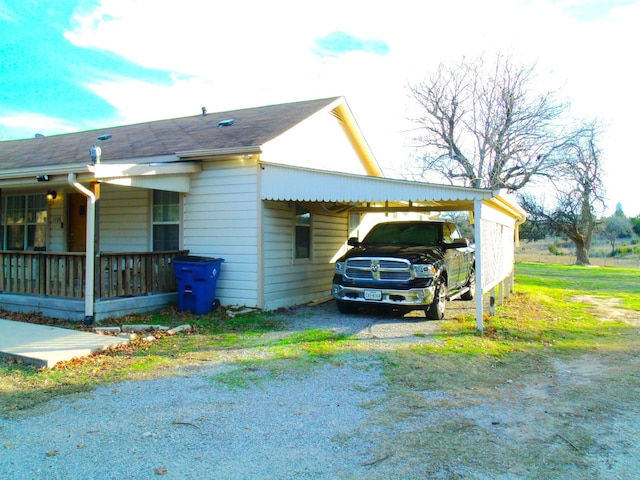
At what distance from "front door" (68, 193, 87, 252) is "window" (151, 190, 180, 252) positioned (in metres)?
2.67

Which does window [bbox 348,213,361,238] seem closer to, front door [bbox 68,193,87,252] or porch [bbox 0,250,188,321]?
porch [bbox 0,250,188,321]

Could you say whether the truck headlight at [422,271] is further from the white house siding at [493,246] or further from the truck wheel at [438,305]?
the white house siding at [493,246]

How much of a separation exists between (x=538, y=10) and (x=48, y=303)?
12.7 m

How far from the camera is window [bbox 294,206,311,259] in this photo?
451 inches

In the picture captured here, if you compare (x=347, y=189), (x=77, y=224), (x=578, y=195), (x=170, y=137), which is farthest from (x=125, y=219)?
(x=578, y=195)

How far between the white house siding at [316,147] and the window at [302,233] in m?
1.27

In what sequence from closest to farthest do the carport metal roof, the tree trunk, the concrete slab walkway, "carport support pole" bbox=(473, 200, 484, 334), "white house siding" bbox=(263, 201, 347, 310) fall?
1. the concrete slab walkway
2. "carport support pole" bbox=(473, 200, 484, 334)
3. the carport metal roof
4. "white house siding" bbox=(263, 201, 347, 310)
5. the tree trunk

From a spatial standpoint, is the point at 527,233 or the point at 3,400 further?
the point at 527,233

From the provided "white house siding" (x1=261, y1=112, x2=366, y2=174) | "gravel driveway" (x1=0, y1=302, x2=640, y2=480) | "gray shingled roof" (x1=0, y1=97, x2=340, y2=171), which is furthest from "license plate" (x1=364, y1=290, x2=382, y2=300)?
"gray shingled roof" (x1=0, y1=97, x2=340, y2=171)

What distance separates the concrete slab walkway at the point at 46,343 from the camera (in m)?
6.13

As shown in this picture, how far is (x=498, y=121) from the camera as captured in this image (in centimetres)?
2397

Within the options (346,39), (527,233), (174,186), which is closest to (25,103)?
(346,39)

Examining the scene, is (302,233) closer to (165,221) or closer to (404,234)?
(404,234)

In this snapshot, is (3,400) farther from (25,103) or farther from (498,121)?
(25,103)
